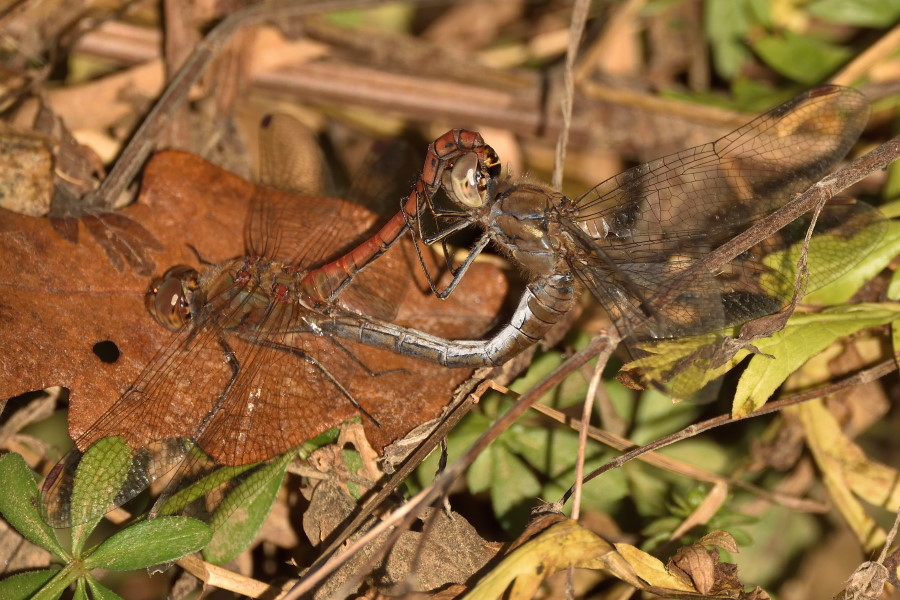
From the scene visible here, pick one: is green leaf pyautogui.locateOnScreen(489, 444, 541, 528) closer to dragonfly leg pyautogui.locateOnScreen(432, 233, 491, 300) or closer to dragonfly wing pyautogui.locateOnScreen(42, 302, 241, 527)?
dragonfly leg pyautogui.locateOnScreen(432, 233, 491, 300)

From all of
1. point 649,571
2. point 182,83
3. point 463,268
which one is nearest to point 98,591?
point 463,268

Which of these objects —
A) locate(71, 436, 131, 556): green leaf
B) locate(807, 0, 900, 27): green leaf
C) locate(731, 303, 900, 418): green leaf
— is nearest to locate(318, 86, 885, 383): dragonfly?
locate(731, 303, 900, 418): green leaf

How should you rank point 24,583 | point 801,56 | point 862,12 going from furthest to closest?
point 801,56 < point 862,12 < point 24,583

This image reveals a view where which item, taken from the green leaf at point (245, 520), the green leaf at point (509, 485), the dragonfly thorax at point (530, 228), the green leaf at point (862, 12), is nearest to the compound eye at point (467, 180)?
the dragonfly thorax at point (530, 228)

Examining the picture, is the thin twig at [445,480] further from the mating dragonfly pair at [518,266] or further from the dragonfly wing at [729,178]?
the dragonfly wing at [729,178]

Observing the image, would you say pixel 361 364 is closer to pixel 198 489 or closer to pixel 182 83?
pixel 198 489

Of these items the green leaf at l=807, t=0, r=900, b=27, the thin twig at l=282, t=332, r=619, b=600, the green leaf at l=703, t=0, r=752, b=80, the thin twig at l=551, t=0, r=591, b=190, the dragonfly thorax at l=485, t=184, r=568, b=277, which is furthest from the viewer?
the green leaf at l=703, t=0, r=752, b=80

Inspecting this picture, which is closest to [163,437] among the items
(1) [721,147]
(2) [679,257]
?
(2) [679,257]
